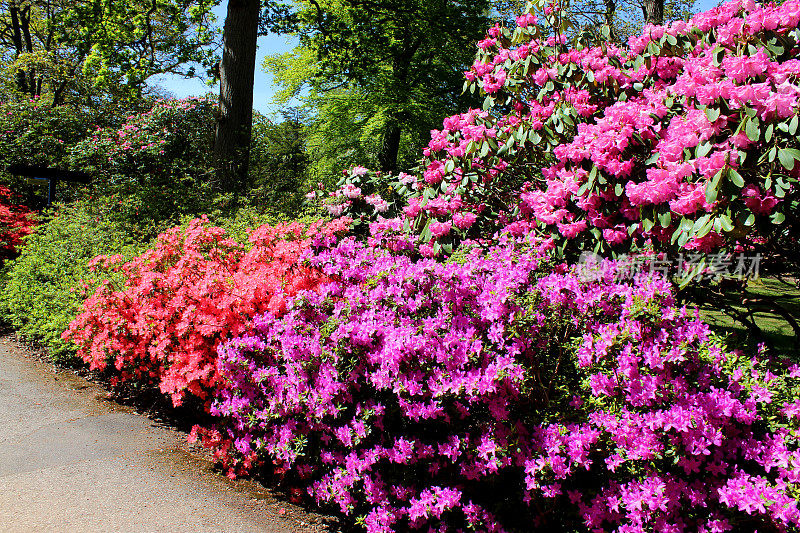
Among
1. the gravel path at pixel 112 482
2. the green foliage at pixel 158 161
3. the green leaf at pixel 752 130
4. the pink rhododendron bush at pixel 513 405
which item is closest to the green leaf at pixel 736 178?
the green leaf at pixel 752 130

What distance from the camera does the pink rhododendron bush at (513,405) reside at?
2.12m

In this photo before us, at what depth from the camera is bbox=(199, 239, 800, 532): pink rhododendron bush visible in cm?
212

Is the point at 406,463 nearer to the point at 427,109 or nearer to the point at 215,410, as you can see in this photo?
the point at 215,410

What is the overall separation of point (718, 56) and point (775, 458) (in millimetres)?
1909

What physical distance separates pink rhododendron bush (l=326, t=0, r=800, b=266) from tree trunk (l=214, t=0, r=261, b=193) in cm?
454

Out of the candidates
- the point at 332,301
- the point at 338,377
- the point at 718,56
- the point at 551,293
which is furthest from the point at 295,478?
the point at 718,56

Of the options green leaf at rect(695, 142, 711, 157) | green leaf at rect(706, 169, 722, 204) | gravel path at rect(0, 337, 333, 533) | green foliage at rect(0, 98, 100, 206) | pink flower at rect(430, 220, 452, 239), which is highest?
green foliage at rect(0, 98, 100, 206)

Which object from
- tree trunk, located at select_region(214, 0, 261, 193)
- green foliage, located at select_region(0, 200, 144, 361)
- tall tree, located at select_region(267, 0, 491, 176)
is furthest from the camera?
tall tree, located at select_region(267, 0, 491, 176)

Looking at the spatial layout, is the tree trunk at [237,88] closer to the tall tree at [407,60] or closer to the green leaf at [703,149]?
the tall tree at [407,60]

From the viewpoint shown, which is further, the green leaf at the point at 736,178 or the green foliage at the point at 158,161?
the green foliage at the point at 158,161

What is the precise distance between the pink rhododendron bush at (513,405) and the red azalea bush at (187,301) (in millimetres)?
300

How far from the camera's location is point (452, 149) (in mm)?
4141

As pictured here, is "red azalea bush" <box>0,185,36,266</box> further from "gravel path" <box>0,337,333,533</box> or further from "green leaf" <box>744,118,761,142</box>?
"green leaf" <box>744,118,761,142</box>

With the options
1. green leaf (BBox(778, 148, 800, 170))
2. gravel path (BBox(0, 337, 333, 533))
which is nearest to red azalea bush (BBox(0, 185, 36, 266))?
gravel path (BBox(0, 337, 333, 533))
